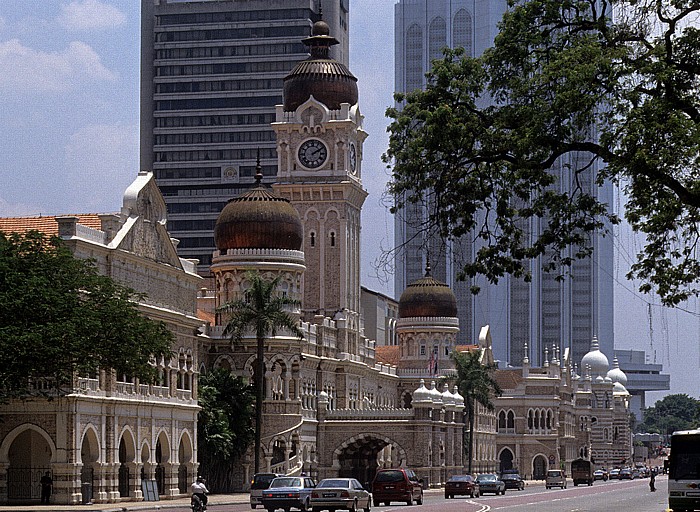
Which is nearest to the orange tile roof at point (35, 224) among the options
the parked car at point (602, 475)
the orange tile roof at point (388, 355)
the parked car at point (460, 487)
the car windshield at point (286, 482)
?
the car windshield at point (286, 482)

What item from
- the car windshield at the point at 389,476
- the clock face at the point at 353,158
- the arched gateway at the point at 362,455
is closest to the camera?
the car windshield at the point at 389,476

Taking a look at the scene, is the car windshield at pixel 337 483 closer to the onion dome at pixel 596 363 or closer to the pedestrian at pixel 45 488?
the pedestrian at pixel 45 488

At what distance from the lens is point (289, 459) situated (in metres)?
90.8

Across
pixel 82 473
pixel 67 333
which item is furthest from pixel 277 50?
pixel 67 333

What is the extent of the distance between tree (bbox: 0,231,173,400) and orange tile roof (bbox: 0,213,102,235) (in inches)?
204

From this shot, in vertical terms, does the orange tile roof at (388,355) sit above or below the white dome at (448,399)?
above

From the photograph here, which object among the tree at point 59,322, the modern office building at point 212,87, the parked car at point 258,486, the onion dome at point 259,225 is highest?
the modern office building at point 212,87

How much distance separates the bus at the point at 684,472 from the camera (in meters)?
43.9

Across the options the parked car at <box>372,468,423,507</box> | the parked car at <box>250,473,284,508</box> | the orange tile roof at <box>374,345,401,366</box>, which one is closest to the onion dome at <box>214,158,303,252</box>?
the parked car at <box>250,473,284,508</box>

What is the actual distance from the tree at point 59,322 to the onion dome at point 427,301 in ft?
225

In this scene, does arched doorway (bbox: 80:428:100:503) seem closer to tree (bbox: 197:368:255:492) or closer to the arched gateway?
tree (bbox: 197:368:255:492)

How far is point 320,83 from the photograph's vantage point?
108500 millimetres

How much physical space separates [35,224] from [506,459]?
97.0m

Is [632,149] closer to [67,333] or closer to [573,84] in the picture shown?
[573,84]
